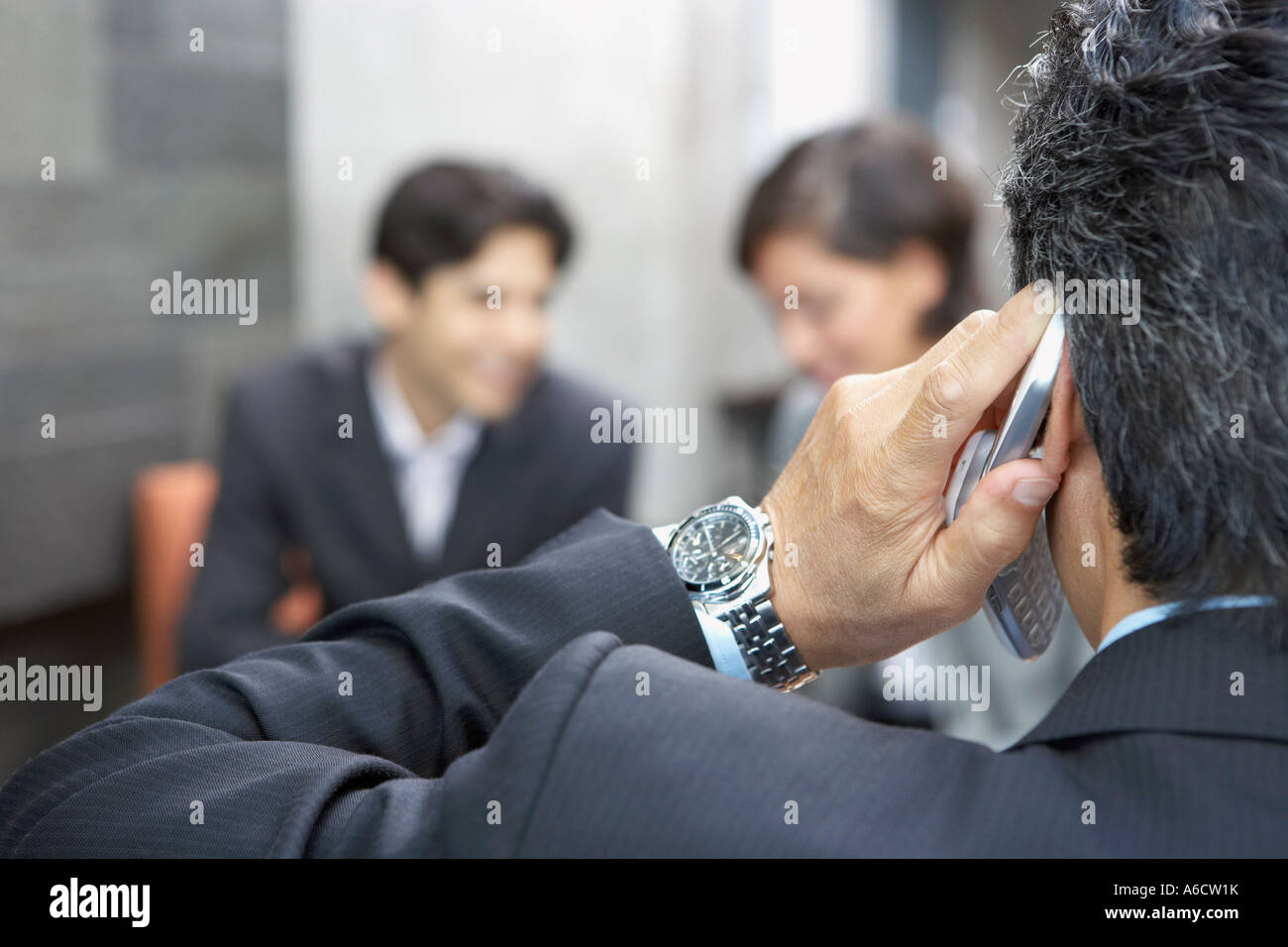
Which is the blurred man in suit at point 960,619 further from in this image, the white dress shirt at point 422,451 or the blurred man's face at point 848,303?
the white dress shirt at point 422,451

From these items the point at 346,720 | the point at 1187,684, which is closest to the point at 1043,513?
the point at 1187,684

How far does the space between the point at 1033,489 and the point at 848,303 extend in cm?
133

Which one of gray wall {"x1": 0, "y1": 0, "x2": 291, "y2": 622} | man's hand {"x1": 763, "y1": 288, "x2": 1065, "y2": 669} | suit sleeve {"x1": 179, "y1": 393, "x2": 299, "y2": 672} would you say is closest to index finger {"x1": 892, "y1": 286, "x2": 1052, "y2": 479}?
man's hand {"x1": 763, "y1": 288, "x2": 1065, "y2": 669}

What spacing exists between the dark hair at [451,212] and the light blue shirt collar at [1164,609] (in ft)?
5.68

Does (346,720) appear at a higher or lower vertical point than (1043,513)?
lower

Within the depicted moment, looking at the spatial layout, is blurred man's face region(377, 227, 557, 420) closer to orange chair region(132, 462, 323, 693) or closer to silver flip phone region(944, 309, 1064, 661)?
orange chair region(132, 462, 323, 693)

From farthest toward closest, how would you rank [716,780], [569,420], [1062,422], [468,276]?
[569,420]
[468,276]
[1062,422]
[716,780]

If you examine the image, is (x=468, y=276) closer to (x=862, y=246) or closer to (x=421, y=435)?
(x=421, y=435)

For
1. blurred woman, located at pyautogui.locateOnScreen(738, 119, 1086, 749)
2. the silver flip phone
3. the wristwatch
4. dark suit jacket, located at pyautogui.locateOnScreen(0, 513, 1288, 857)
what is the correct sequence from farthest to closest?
blurred woman, located at pyautogui.locateOnScreen(738, 119, 1086, 749)
the wristwatch
the silver flip phone
dark suit jacket, located at pyautogui.locateOnScreen(0, 513, 1288, 857)

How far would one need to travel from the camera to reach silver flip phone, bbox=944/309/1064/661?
0.72 metres

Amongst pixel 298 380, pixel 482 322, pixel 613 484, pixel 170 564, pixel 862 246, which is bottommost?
pixel 170 564

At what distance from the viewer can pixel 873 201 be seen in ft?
6.70

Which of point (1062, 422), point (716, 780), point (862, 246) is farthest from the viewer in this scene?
point (862, 246)

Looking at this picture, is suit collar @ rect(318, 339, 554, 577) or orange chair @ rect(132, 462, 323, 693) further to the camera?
orange chair @ rect(132, 462, 323, 693)
